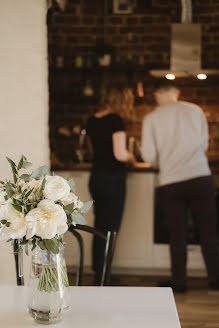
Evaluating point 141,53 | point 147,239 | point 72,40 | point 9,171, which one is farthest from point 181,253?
point 72,40

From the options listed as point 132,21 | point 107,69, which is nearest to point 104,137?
point 107,69

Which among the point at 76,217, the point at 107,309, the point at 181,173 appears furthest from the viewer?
the point at 181,173

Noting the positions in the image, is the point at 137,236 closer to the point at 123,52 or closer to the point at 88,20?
the point at 123,52

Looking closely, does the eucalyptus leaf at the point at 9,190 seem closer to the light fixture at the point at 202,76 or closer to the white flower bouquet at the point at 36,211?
the white flower bouquet at the point at 36,211

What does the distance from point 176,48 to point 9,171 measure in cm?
267

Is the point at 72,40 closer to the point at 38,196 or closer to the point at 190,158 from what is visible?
the point at 190,158

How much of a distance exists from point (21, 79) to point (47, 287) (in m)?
1.39

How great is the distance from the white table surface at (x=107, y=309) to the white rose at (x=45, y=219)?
28 centimetres

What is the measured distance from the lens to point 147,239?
436 cm

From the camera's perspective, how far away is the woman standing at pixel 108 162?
3.82 meters

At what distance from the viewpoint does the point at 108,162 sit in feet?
13.0

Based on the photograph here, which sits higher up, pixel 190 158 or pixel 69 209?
pixel 69 209

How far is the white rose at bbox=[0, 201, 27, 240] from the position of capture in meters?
1.38

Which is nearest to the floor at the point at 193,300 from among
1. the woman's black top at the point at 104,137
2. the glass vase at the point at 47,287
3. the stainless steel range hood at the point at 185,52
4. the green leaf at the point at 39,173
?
the woman's black top at the point at 104,137
